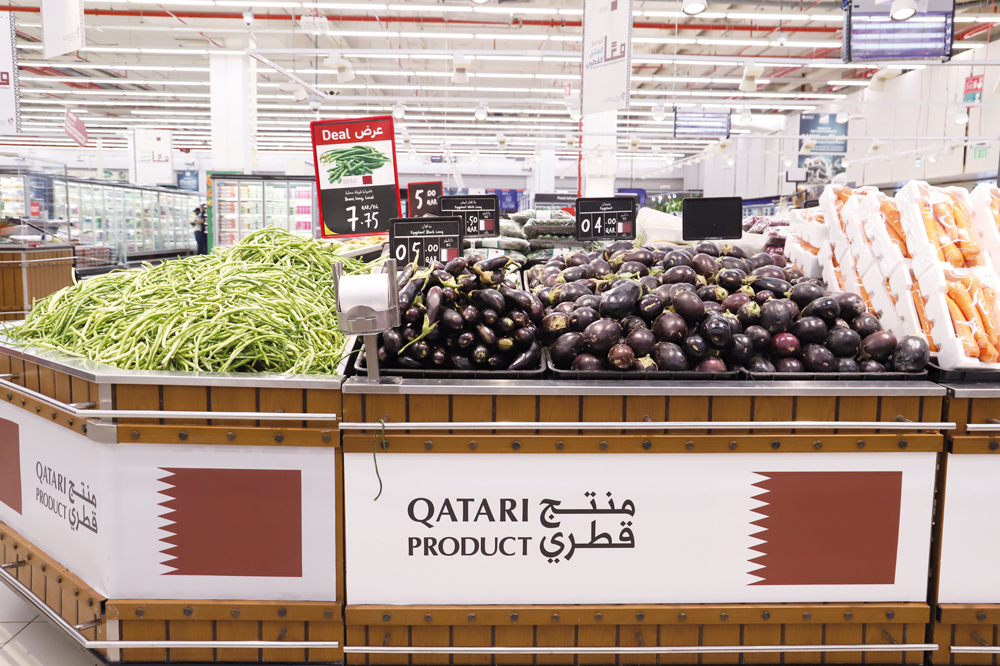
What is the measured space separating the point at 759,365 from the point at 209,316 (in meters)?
1.73

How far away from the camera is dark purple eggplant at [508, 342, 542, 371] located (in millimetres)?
1993

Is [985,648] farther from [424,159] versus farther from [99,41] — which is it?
[424,159]

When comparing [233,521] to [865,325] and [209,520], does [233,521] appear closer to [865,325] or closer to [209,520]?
[209,520]

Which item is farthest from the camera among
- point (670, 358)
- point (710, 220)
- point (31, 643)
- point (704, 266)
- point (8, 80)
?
point (8, 80)

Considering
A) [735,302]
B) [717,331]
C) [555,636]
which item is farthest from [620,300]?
[555,636]

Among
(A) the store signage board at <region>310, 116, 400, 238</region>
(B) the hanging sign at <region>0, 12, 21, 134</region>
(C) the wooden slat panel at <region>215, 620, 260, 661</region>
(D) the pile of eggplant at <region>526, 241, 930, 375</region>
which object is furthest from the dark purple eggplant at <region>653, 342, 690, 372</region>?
(B) the hanging sign at <region>0, 12, 21, 134</region>

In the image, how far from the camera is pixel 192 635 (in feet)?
6.52

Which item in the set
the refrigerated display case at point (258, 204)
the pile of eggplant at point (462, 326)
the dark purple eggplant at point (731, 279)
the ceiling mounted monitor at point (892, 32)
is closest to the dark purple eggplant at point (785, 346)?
the dark purple eggplant at point (731, 279)

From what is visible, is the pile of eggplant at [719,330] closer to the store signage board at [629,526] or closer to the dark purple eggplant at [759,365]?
the dark purple eggplant at [759,365]

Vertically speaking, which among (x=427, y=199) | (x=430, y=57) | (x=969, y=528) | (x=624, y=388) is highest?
(x=430, y=57)

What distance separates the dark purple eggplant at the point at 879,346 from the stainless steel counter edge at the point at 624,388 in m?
0.16

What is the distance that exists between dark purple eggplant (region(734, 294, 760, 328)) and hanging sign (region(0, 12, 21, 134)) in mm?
7876

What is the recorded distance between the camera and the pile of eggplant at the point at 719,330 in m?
2.01

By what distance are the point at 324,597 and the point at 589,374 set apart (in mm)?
1008
